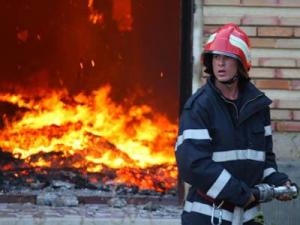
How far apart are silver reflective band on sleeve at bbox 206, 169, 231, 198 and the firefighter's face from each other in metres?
0.49

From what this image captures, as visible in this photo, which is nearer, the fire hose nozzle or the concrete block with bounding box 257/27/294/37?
the fire hose nozzle

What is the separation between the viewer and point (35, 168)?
733 centimetres

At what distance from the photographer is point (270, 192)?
11.9 feet

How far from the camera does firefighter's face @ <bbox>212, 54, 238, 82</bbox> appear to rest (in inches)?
144

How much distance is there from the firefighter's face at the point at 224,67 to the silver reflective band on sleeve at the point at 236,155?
1.22ft

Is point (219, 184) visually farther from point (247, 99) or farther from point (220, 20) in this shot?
point (220, 20)

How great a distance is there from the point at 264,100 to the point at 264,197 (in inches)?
20.2

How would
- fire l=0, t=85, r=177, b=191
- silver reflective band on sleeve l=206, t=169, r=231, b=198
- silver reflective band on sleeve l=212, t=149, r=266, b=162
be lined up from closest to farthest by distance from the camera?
silver reflective band on sleeve l=206, t=169, r=231, b=198 → silver reflective band on sleeve l=212, t=149, r=266, b=162 → fire l=0, t=85, r=177, b=191

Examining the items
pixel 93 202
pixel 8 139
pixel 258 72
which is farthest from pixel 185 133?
pixel 8 139

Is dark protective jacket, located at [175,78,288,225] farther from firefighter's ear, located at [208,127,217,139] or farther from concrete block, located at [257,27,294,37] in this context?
concrete block, located at [257,27,294,37]

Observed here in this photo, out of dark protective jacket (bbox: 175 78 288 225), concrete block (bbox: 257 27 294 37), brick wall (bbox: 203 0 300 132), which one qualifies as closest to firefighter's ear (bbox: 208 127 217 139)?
dark protective jacket (bbox: 175 78 288 225)

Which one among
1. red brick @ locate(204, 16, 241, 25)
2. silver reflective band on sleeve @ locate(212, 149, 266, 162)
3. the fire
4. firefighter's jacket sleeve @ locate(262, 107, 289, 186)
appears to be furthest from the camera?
the fire

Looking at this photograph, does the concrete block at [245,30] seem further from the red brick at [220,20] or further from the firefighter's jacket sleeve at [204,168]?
the firefighter's jacket sleeve at [204,168]

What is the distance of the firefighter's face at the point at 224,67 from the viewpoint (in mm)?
3650
